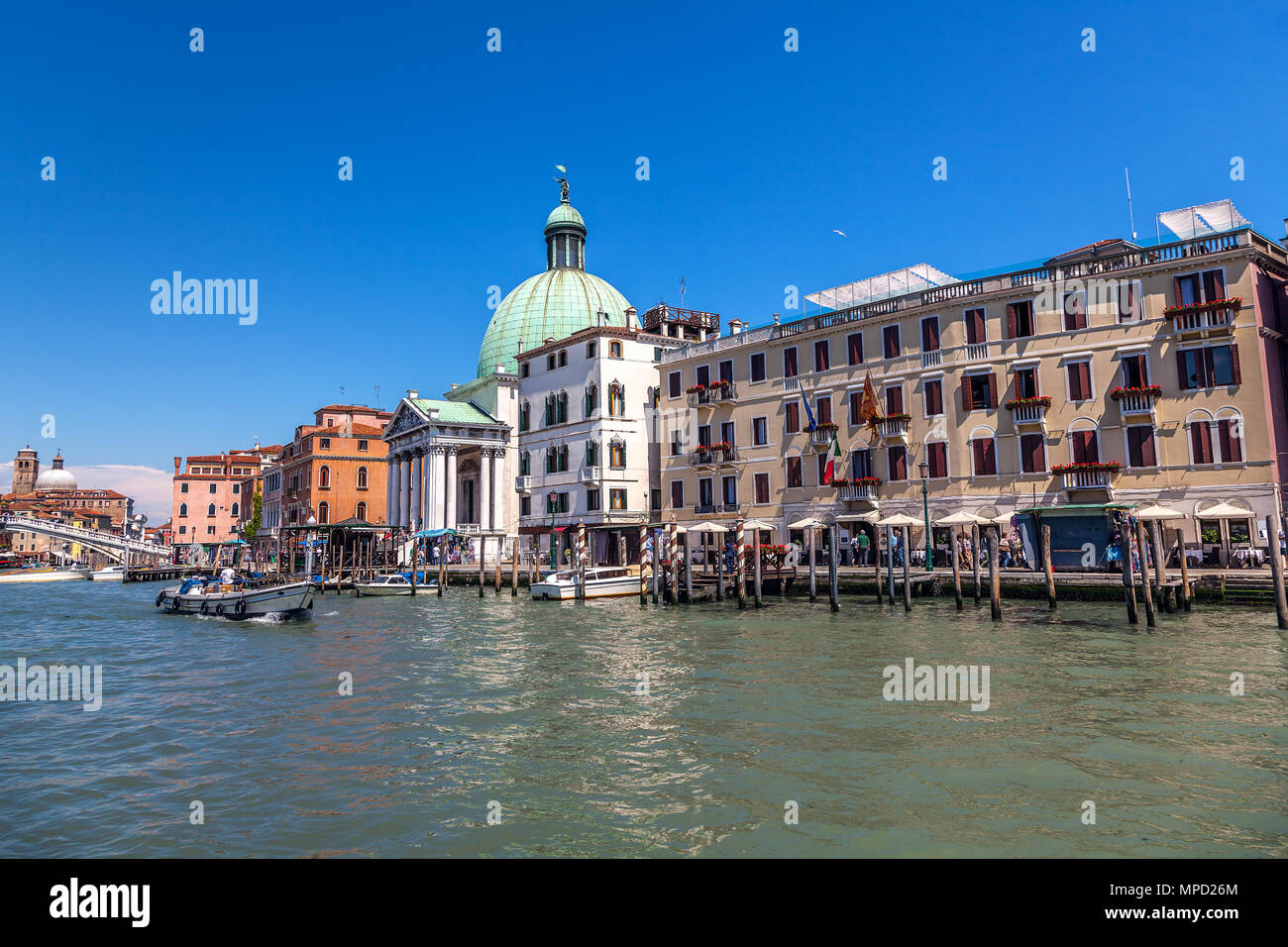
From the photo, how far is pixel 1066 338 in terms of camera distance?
1226 inches

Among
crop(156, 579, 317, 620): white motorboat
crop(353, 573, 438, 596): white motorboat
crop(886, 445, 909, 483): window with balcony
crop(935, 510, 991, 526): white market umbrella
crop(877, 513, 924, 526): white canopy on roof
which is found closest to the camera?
crop(156, 579, 317, 620): white motorboat

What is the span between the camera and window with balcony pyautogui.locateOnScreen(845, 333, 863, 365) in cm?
3719

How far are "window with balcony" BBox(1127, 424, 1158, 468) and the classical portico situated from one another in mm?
41509

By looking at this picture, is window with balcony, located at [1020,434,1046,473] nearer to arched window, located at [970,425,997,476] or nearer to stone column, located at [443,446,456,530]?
arched window, located at [970,425,997,476]

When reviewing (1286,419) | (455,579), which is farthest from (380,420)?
(1286,419)

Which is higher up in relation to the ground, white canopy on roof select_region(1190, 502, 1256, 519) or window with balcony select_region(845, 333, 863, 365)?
window with balcony select_region(845, 333, 863, 365)

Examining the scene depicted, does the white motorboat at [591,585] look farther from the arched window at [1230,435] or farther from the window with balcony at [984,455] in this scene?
the arched window at [1230,435]

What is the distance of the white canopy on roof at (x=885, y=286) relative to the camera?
39562mm

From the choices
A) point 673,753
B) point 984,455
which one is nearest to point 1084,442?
point 984,455

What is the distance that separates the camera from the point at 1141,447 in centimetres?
2923

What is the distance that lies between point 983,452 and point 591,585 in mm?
17354

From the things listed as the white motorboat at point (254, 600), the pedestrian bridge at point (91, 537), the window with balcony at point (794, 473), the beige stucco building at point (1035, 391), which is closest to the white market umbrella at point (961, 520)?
the beige stucco building at point (1035, 391)

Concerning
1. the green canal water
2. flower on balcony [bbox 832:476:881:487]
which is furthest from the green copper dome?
the green canal water

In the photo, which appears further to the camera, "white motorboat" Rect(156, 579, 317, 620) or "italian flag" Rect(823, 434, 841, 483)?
"italian flag" Rect(823, 434, 841, 483)
